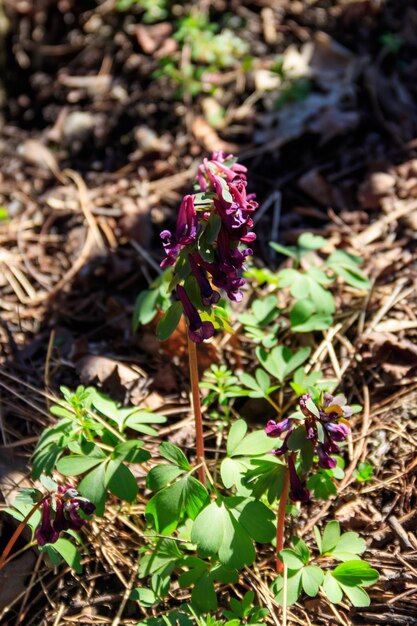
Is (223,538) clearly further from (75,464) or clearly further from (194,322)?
(194,322)

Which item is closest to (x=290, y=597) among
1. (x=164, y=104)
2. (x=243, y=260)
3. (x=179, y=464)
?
(x=179, y=464)

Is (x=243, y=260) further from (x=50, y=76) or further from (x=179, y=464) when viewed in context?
(x=50, y=76)

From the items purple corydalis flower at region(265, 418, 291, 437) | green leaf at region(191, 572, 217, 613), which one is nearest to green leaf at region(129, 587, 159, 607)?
green leaf at region(191, 572, 217, 613)

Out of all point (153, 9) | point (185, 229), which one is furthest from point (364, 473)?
point (153, 9)

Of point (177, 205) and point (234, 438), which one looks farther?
point (177, 205)

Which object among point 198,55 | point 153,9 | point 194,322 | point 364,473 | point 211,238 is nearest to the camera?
point 211,238
